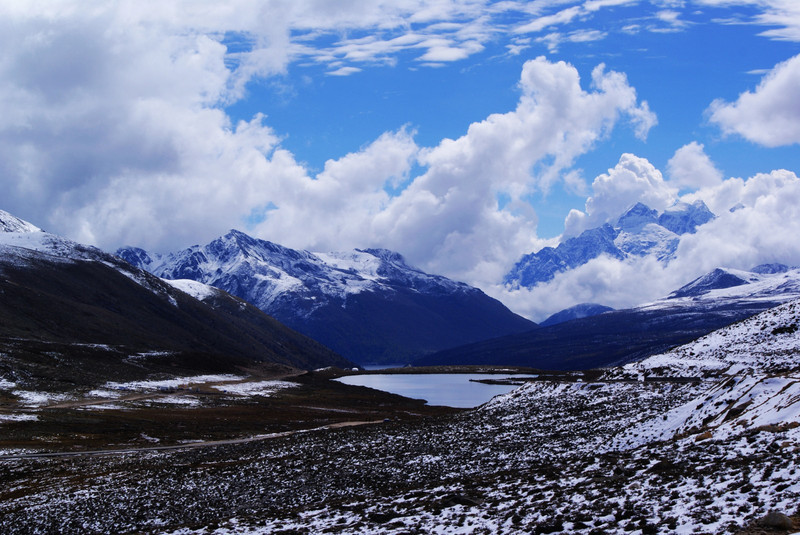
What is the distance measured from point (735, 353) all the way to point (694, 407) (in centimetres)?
3707

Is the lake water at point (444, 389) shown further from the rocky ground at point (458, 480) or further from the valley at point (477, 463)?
the rocky ground at point (458, 480)

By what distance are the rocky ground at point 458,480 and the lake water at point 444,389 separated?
66515 millimetres

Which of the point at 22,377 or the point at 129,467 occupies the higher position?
the point at 22,377

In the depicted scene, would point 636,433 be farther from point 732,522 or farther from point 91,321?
point 91,321

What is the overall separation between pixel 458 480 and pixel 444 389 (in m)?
128

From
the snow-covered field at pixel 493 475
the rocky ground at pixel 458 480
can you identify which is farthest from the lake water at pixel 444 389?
the rocky ground at pixel 458 480

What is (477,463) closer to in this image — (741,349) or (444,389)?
(741,349)

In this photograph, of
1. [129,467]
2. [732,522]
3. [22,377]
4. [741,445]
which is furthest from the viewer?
[22,377]

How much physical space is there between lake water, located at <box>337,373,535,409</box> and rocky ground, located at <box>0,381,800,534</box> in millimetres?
66515

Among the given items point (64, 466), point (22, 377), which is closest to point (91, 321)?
point (22, 377)

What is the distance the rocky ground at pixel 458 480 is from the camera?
20250 millimetres

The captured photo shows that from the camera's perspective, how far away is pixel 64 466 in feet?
156

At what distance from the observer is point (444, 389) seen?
513ft

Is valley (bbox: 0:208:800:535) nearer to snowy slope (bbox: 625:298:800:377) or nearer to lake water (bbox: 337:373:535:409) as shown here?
snowy slope (bbox: 625:298:800:377)
